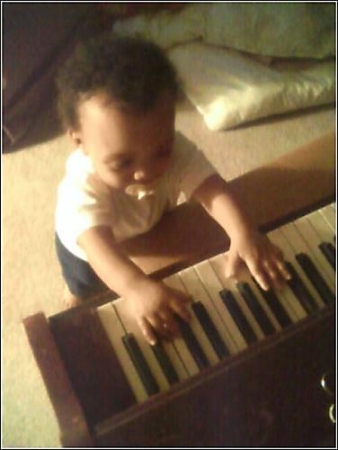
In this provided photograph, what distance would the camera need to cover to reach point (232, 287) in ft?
2.30

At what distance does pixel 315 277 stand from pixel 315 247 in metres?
0.05

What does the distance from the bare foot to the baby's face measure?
1.46 ft

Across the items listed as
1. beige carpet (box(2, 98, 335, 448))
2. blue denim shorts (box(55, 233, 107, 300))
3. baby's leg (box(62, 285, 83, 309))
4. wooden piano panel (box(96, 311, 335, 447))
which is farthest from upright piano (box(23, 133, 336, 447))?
beige carpet (box(2, 98, 335, 448))

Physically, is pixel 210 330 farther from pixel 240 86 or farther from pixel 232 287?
pixel 240 86

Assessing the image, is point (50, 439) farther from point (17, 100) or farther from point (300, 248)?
point (17, 100)

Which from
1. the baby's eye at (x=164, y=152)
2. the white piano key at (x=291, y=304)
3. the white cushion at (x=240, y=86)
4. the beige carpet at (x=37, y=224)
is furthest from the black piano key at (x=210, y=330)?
the white cushion at (x=240, y=86)

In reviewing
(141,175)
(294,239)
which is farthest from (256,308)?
(141,175)

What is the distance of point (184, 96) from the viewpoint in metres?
1.50

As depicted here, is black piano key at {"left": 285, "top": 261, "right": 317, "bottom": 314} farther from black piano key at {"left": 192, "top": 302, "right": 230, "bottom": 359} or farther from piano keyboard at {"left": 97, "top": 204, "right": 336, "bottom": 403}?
black piano key at {"left": 192, "top": 302, "right": 230, "bottom": 359}

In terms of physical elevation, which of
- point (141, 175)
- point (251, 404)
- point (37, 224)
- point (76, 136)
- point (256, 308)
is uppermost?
point (37, 224)

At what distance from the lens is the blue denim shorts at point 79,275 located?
0.94m

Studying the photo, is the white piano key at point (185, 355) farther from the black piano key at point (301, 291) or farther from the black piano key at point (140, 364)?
the black piano key at point (301, 291)

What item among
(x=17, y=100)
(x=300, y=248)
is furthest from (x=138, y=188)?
(x=17, y=100)

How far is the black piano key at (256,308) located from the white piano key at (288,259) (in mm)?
43
